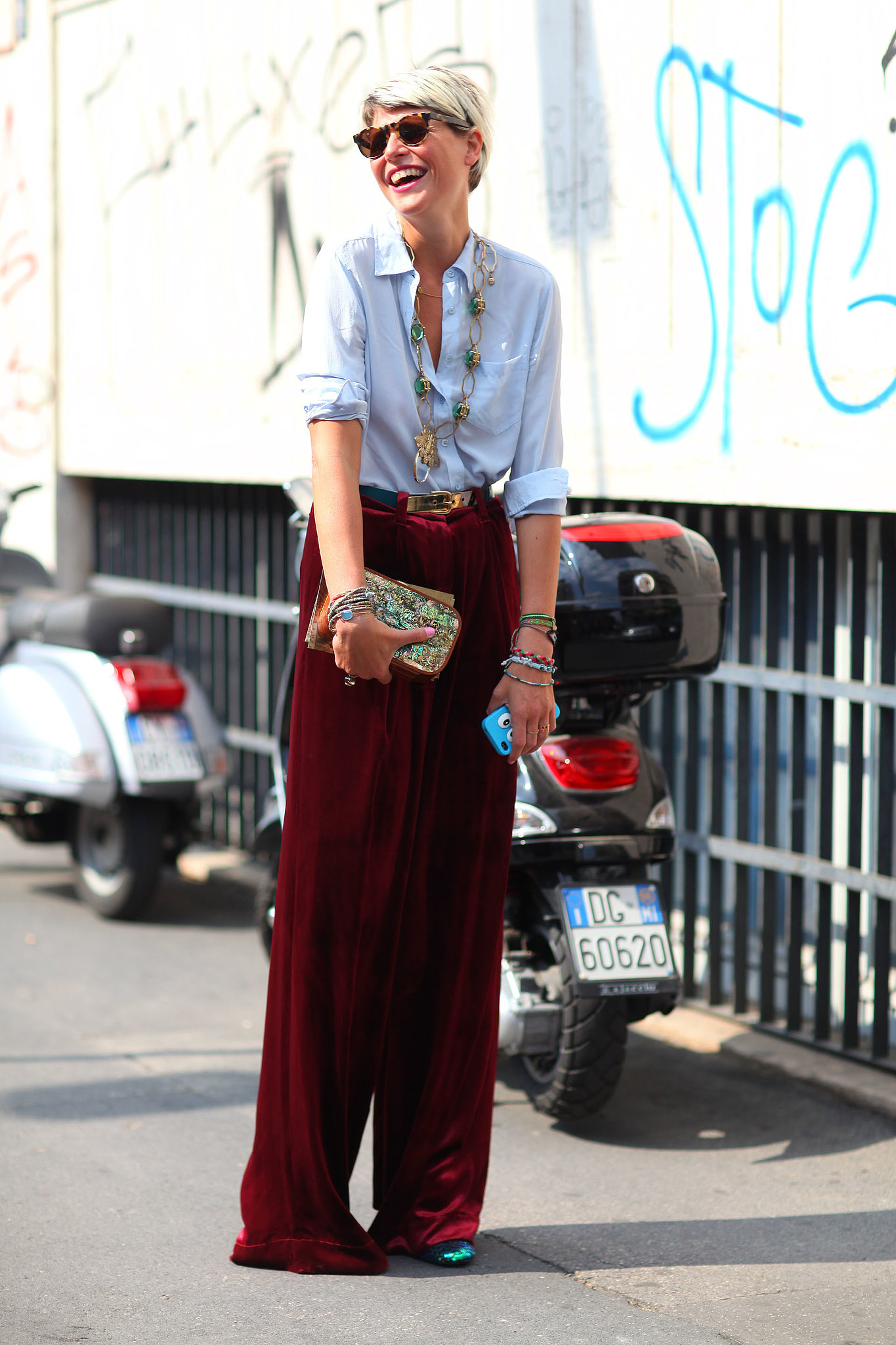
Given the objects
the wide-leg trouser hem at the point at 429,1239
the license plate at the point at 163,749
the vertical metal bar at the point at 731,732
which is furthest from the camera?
the license plate at the point at 163,749

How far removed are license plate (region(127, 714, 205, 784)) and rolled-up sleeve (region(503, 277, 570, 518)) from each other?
314 centimetres

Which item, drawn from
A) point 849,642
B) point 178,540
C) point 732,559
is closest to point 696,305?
point 732,559

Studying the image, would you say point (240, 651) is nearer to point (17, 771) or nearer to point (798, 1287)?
point (17, 771)

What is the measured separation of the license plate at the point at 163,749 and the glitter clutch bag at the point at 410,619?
3124 mm

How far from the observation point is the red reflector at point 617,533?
3830mm

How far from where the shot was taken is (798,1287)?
10.5ft

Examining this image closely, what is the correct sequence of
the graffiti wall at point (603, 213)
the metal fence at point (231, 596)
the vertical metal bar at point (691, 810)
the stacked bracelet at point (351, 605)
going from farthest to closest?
the metal fence at point (231, 596) < the vertical metal bar at point (691, 810) < the graffiti wall at point (603, 213) < the stacked bracelet at point (351, 605)

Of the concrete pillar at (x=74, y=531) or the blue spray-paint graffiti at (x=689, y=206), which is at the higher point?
the blue spray-paint graffiti at (x=689, y=206)

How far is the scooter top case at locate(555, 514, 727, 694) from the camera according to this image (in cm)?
375

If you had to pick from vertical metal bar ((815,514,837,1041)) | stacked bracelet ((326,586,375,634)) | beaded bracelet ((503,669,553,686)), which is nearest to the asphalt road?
vertical metal bar ((815,514,837,1041))

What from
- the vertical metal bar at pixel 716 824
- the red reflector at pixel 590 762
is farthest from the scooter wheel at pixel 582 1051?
the vertical metal bar at pixel 716 824

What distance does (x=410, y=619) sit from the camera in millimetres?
3010

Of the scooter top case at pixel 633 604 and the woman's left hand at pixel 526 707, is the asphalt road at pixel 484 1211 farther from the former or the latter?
the scooter top case at pixel 633 604

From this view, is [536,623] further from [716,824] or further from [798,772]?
[716,824]
